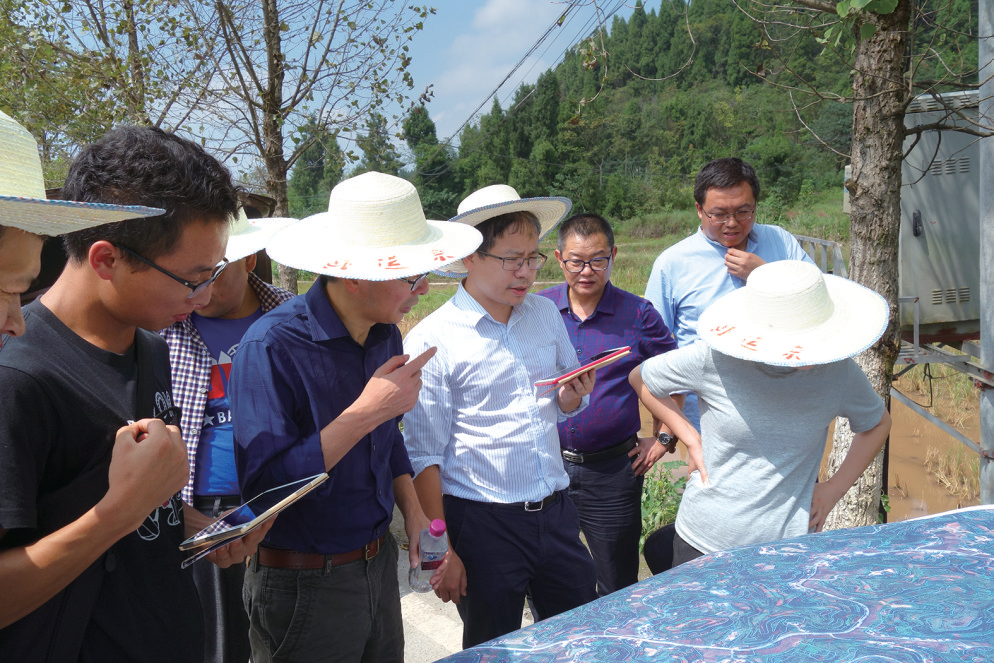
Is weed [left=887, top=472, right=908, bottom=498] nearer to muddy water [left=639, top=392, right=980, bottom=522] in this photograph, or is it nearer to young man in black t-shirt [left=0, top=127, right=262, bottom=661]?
muddy water [left=639, top=392, right=980, bottom=522]

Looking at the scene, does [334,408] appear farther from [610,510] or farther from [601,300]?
[601,300]

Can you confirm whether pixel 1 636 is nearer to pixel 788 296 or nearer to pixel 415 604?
pixel 788 296

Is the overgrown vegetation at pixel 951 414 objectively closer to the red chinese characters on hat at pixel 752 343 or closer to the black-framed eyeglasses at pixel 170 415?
the red chinese characters on hat at pixel 752 343

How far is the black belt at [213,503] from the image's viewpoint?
2495mm

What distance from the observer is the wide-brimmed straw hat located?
1938mm

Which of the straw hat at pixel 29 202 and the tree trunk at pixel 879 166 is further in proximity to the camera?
the tree trunk at pixel 879 166

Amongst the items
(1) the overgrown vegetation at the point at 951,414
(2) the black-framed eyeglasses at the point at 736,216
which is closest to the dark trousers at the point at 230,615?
(2) the black-framed eyeglasses at the point at 736,216

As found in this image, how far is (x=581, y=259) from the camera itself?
339cm

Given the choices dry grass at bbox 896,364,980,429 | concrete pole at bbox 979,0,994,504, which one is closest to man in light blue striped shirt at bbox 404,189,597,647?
concrete pole at bbox 979,0,994,504

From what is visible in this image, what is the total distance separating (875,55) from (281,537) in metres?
3.30

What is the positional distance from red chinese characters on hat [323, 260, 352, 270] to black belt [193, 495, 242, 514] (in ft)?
3.41

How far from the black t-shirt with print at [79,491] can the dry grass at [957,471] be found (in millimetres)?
7232

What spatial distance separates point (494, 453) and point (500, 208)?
868 mm

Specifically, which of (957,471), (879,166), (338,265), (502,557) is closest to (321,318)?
(338,265)
